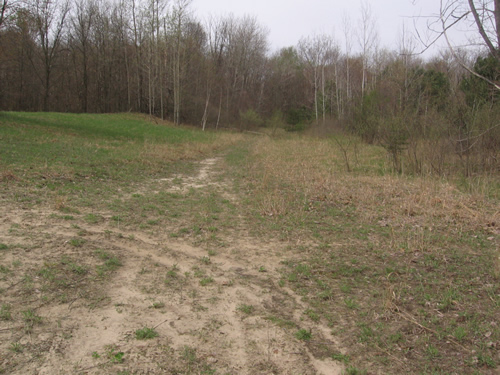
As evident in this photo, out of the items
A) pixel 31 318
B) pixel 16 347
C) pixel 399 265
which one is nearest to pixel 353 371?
pixel 399 265

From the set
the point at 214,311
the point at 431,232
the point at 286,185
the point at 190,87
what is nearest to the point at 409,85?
the point at 286,185

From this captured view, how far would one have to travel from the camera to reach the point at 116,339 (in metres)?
2.98

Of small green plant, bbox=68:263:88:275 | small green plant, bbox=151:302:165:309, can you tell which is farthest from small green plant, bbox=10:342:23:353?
small green plant, bbox=68:263:88:275

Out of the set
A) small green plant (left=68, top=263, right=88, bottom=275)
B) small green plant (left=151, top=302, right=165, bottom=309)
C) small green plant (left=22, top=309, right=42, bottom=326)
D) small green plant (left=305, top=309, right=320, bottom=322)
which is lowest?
small green plant (left=305, top=309, right=320, bottom=322)

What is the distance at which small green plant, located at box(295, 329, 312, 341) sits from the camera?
125 inches

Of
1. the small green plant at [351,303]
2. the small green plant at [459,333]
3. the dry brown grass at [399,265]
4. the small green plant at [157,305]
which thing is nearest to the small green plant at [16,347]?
the small green plant at [157,305]

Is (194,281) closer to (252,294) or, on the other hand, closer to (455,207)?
(252,294)

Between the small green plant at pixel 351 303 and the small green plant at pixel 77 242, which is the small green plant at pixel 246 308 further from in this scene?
the small green plant at pixel 77 242

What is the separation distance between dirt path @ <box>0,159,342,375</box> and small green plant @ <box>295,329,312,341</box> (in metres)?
0.04

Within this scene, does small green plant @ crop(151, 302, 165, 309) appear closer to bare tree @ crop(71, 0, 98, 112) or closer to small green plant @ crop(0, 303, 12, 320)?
small green plant @ crop(0, 303, 12, 320)

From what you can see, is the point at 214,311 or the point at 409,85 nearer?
the point at 214,311

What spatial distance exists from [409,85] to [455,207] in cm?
1036

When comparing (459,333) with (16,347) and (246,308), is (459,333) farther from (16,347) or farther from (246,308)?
(16,347)

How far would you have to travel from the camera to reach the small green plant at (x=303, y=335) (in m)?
3.18
